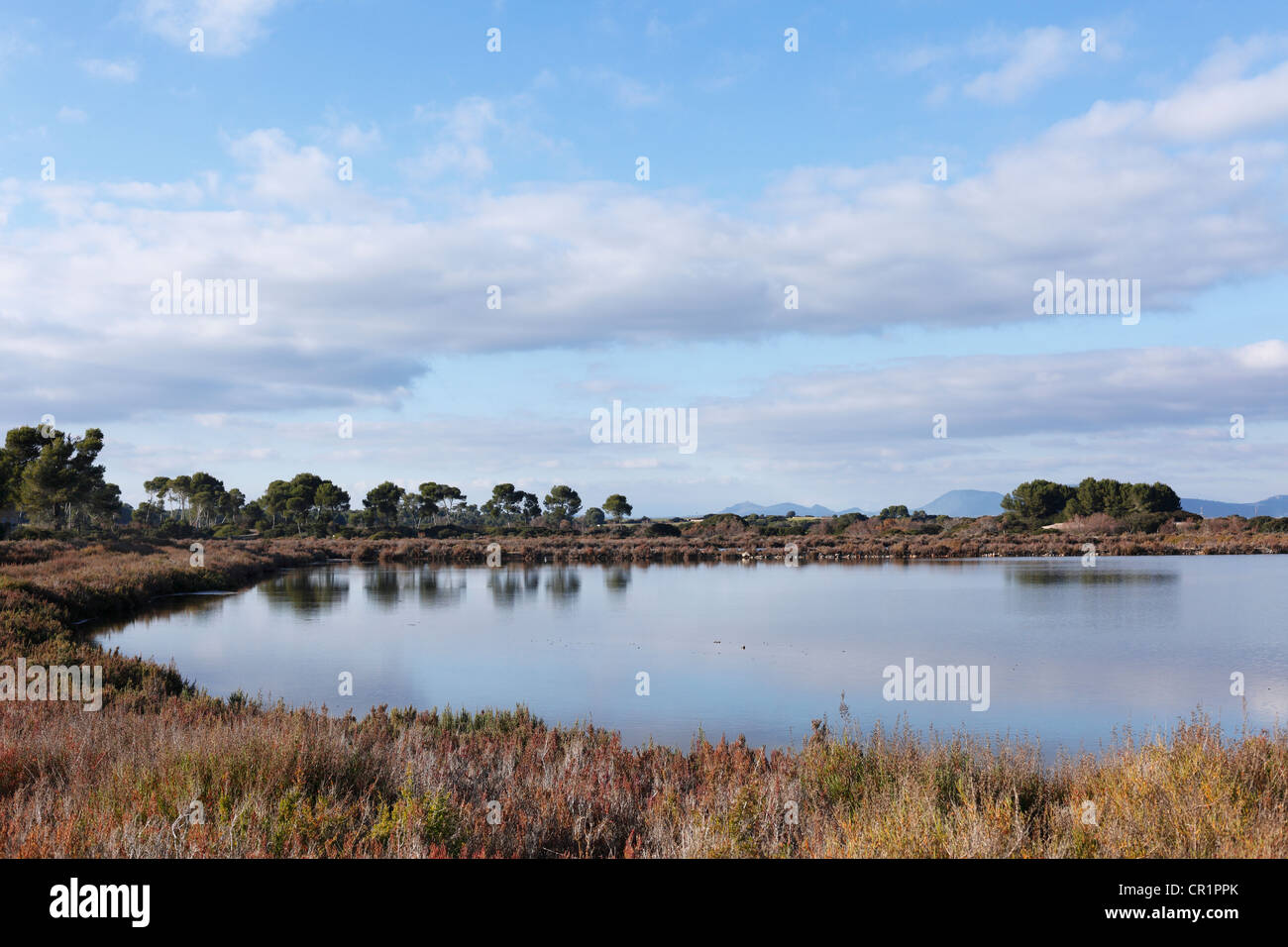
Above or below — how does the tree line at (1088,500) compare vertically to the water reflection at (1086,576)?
Result: above

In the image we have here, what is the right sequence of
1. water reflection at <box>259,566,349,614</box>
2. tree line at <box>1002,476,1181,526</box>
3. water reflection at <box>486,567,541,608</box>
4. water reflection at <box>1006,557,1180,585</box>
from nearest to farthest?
water reflection at <box>259,566,349,614</box> → water reflection at <box>486,567,541,608</box> → water reflection at <box>1006,557,1180,585</box> → tree line at <box>1002,476,1181,526</box>

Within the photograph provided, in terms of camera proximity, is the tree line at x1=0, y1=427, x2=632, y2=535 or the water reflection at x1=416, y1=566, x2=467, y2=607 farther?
the tree line at x1=0, y1=427, x2=632, y2=535

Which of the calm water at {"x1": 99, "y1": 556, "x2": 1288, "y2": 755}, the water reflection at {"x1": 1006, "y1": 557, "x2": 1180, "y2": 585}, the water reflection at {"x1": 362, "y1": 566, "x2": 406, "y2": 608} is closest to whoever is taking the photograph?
the calm water at {"x1": 99, "y1": 556, "x2": 1288, "y2": 755}

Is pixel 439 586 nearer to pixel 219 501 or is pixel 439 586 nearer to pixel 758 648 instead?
pixel 758 648

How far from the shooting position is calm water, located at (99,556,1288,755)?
13.9 meters

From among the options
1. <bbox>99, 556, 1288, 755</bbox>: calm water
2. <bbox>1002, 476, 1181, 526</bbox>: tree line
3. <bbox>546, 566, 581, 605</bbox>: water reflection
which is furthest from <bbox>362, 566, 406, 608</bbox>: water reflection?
<bbox>1002, 476, 1181, 526</bbox>: tree line

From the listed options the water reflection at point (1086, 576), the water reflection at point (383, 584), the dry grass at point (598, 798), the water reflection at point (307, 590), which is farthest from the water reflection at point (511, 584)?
the dry grass at point (598, 798)

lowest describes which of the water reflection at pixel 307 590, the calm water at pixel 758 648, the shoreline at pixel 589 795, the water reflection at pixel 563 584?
the water reflection at pixel 563 584

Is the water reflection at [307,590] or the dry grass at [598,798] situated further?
the water reflection at [307,590]

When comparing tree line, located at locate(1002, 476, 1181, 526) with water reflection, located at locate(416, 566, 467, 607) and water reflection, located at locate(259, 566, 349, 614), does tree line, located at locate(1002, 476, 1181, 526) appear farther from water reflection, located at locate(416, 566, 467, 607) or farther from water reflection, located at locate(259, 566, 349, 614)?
water reflection, located at locate(259, 566, 349, 614)

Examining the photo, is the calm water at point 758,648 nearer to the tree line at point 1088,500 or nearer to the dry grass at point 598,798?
the dry grass at point 598,798

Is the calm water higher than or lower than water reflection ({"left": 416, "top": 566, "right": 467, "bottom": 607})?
higher

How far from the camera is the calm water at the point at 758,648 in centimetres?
1389
